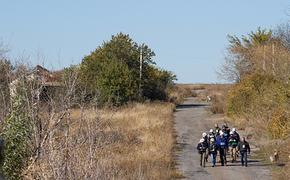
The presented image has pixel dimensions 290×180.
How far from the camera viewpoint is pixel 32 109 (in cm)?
1408

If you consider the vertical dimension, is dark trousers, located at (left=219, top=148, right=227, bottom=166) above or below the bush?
below

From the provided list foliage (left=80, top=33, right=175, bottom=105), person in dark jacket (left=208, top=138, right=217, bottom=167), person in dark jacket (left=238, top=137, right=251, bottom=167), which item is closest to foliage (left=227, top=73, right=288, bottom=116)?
foliage (left=80, top=33, right=175, bottom=105)

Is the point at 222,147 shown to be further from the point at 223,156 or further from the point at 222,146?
the point at 223,156

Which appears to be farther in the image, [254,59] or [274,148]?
[254,59]

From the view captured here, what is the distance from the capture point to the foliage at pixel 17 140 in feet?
43.6

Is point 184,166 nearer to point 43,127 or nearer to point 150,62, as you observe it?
point 43,127

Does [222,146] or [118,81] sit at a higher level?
[118,81]

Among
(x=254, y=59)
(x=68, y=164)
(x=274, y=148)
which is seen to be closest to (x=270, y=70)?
(x=254, y=59)

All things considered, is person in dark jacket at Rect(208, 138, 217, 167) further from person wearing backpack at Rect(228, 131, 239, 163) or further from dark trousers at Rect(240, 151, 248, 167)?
dark trousers at Rect(240, 151, 248, 167)

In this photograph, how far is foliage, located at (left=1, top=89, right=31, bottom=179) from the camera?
43.6 ft

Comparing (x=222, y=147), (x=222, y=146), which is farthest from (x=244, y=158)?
(x=222, y=146)

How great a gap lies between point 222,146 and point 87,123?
1547 cm

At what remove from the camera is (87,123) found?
38.3ft

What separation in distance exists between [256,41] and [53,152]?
5438cm
